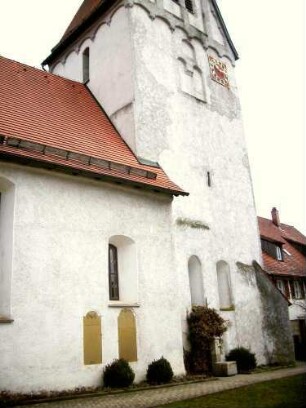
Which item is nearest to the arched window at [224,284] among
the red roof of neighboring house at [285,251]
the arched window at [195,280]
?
the arched window at [195,280]

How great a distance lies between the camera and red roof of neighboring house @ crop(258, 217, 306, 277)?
24875 mm

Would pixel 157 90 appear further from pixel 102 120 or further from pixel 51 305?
pixel 51 305

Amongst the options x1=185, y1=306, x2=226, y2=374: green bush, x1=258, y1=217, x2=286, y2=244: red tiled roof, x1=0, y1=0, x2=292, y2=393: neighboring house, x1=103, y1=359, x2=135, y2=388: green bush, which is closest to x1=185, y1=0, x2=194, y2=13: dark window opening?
x1=0, y1=0, x2=292, y2=393: neighboring house

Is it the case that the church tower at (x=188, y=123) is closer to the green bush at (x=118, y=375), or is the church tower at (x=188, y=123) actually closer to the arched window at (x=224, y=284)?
the arched window at (x=224, y=284)

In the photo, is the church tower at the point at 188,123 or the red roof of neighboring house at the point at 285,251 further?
the red roof of neighboring house at the point at 285,251

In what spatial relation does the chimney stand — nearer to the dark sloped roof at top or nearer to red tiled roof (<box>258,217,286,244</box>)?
red tiled roof (<box>258,217,286,244</box>)

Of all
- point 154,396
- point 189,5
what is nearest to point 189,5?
point 189,5

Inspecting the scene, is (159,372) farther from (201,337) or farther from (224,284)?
(224,284)

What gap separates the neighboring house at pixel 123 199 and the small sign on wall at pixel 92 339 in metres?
0.03

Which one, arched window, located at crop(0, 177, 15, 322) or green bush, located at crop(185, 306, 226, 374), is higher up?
arched window, located at crop(0, 177, 15, 322)

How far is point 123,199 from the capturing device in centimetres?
1220

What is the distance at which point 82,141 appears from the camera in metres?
12.9

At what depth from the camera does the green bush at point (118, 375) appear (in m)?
9.98

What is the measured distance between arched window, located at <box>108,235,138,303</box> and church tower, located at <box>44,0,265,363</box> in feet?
6.02
